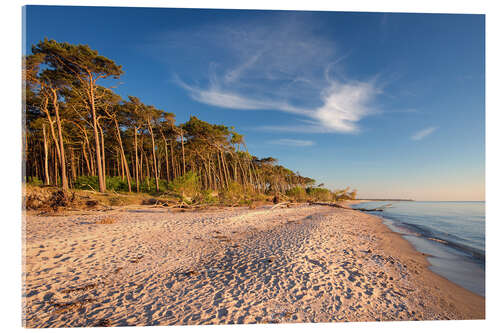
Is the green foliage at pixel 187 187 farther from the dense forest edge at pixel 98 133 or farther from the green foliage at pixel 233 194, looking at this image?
the green foliage at pixel 233 194

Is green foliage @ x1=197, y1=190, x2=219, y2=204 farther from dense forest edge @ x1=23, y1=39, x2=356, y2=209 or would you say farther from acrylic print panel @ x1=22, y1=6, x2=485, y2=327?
acrylic print panel @ x1=22, y1=6, x2=485, y2=327

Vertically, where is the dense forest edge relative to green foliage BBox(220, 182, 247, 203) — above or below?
above

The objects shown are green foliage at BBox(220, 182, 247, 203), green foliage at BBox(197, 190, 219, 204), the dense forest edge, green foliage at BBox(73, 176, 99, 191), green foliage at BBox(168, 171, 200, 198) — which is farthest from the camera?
green foliage at BBox(73, 176, 99, 191)

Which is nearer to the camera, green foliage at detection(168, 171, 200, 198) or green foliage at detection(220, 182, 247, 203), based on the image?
green foliage at detection(168, 171, 200, 198)

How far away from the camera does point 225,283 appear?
121 inches

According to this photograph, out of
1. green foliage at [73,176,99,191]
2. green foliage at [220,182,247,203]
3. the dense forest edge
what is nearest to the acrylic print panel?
the dense forest edge

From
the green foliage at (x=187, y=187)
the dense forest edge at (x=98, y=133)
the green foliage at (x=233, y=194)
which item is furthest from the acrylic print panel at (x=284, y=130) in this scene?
the green foliage at (x=233, y=194)

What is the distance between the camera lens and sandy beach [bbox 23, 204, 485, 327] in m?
2.32

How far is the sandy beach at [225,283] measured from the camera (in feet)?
7.61

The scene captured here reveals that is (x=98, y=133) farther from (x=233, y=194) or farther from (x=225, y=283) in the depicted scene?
(x=225, y=283)
